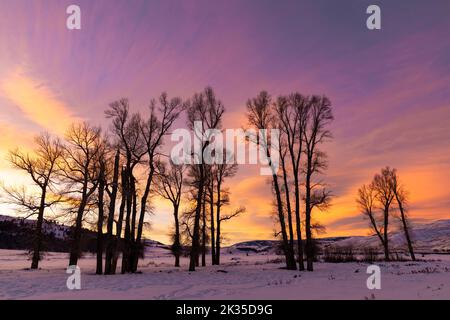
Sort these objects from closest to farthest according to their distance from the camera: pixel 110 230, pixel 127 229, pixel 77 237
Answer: pixel 110 230, pixel 127 229, pixel 77 237

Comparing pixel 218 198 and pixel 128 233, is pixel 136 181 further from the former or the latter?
pixel 218 198

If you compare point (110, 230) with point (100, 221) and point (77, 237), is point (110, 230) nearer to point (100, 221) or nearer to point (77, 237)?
point (100, 221)

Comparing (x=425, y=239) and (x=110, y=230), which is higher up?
(x=110, y=230)

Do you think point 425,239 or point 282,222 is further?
point 425,239

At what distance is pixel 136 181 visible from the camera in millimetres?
25219

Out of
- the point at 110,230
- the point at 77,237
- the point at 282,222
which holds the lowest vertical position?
the point at 77,237
